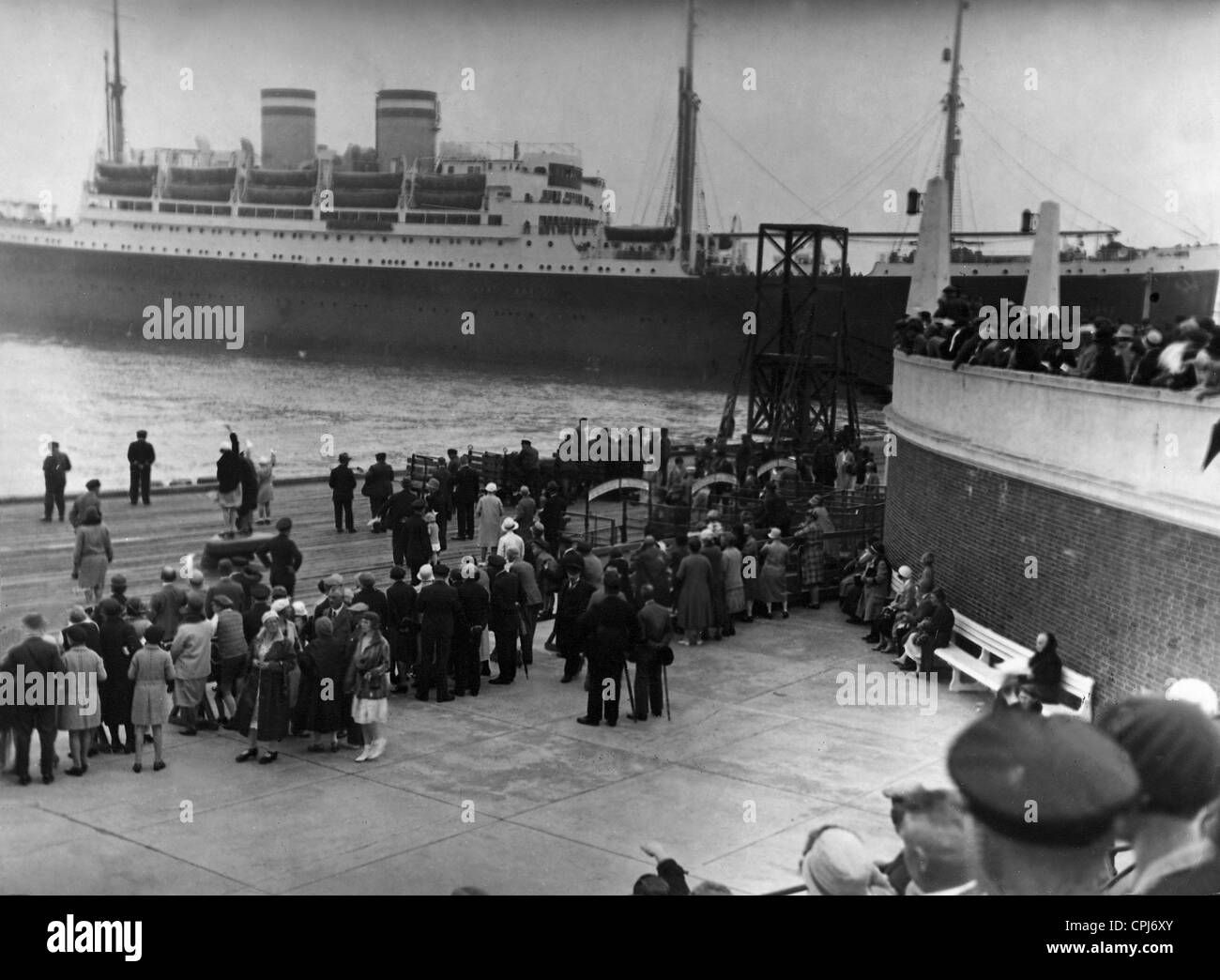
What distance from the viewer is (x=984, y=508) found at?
33.3 feet

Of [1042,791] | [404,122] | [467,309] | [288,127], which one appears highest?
[404,122]

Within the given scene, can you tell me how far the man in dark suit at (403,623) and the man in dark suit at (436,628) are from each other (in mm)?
110

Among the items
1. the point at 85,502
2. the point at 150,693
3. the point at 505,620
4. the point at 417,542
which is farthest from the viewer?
the point at 417,542

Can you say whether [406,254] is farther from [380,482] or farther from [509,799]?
[509,799]

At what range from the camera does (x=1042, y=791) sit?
2100 millimetres

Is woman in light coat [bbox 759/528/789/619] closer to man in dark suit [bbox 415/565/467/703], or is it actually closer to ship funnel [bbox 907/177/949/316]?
man in dark suit [bbox 415/565/467/703]

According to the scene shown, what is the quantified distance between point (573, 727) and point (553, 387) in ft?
168

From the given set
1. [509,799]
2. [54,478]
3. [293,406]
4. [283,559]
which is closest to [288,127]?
[293,406]

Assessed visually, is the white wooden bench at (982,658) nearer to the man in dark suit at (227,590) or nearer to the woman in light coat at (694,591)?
the woman in light coat at (694,591)

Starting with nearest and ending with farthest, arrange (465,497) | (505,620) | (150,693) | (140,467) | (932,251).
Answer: (150,693), (505,620), (465,497), (140,467), (932,251)

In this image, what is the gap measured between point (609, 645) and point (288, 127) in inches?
2545

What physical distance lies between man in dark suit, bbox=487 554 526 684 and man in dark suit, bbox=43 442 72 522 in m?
7.53
